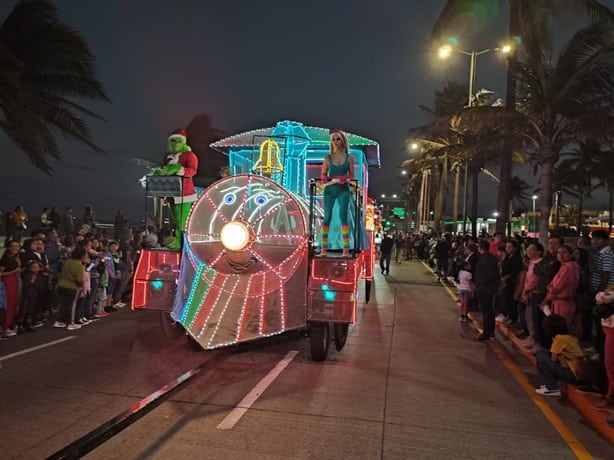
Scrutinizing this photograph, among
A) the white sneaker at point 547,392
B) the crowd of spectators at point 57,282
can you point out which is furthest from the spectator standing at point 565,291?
the crowd of spectators at point 57,282

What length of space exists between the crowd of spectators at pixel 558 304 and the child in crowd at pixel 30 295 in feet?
25.1

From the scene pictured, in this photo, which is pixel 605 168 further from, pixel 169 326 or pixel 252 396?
pixel 252 396

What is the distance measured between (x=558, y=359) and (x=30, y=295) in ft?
25.9

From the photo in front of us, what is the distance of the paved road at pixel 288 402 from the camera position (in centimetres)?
421

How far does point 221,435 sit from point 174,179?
159 inches

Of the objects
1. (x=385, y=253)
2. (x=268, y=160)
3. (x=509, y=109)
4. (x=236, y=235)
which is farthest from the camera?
(x=385, y=253)

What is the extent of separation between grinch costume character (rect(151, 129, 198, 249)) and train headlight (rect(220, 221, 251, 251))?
4.73 feet

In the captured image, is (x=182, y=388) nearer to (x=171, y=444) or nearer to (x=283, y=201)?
(x=171, y=444)

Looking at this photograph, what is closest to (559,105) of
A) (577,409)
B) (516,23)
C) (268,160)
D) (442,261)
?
(516,23)

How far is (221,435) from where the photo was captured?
14.3ft

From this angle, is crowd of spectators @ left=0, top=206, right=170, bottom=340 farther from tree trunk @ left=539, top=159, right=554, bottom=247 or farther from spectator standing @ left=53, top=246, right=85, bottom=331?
tree trunk @ left=539, top=159, right=554, bottom=247

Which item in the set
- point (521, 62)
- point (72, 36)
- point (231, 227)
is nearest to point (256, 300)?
point (231, 227)

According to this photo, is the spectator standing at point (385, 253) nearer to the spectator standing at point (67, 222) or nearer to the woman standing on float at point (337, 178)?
the spectator standing at point (67, 222)

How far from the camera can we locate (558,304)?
6758mm
